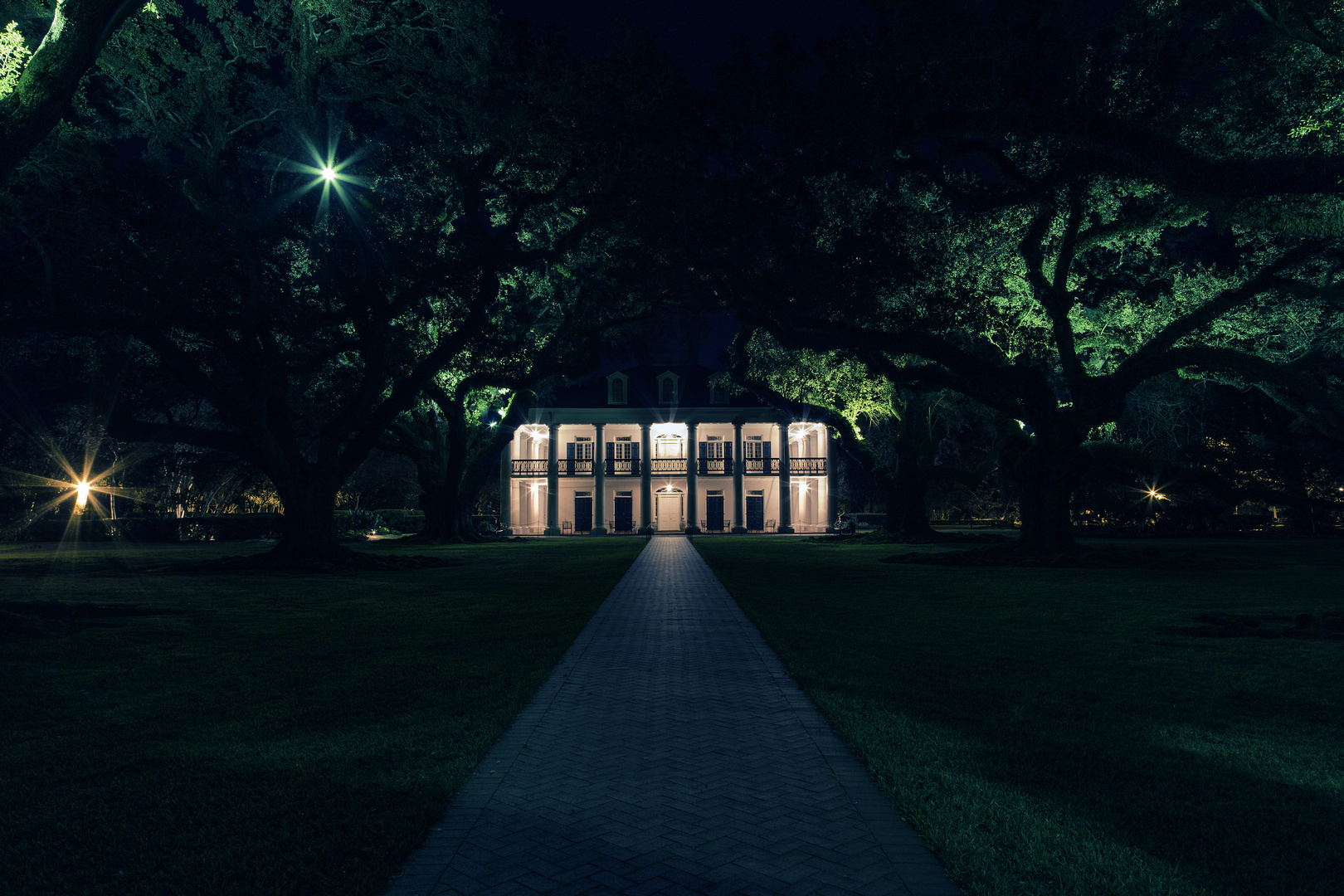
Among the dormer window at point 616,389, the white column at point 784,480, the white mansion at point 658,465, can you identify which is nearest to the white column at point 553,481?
the white mansion at point 658,465

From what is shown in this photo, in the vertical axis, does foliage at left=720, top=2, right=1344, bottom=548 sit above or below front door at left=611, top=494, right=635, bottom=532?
above

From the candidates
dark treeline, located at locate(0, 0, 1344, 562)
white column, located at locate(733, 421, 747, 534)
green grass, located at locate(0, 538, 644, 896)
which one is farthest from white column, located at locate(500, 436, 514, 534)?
green grass, located at locate(0, 538, 644, 896)

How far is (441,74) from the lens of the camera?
15617 mm

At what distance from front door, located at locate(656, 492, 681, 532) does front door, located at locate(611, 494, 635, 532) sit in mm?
1681

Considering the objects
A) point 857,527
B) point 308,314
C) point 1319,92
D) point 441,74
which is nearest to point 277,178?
point 308,314

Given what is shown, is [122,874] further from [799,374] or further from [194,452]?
[194,452]

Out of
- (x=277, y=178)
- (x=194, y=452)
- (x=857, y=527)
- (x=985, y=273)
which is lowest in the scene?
(x=857, y=527)

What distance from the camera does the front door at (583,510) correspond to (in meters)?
49.6

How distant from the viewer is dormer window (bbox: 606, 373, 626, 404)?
5012 centimetres

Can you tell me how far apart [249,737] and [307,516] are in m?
17.7

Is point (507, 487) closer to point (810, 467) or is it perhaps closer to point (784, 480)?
point (784, 480)

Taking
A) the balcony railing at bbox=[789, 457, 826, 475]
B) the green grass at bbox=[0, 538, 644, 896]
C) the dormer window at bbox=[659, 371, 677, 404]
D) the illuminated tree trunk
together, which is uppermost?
the dormer window at bbox=[659, 371, 677, 404]

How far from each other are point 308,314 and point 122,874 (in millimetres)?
17743

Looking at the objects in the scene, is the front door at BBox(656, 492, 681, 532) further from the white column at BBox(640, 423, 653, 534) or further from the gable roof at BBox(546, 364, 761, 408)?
the gable roof at BBox(546, 364, 761, 408)
